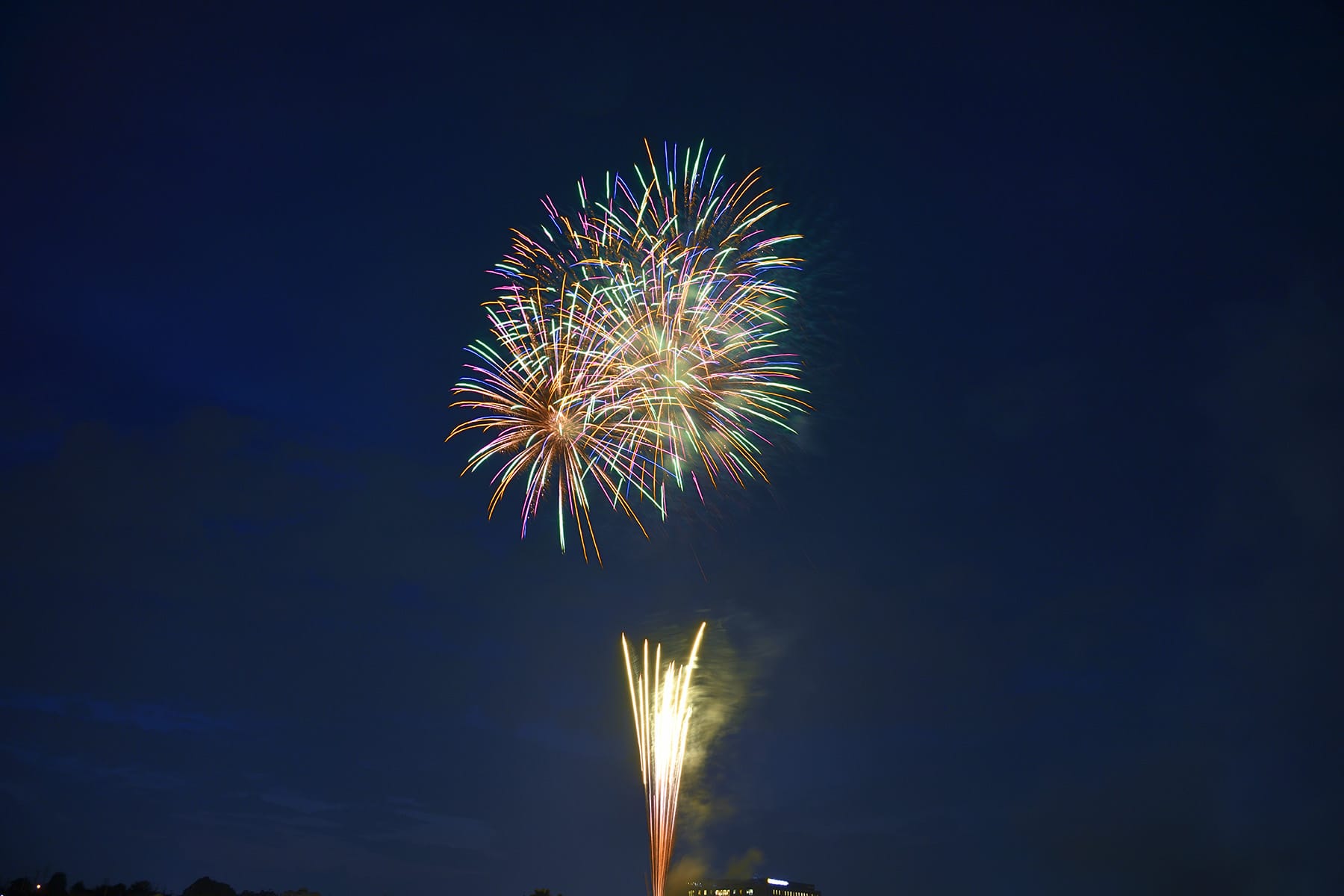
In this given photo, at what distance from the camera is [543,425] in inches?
1262

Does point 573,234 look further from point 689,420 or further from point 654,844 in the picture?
point 654,844

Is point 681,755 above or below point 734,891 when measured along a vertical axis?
below

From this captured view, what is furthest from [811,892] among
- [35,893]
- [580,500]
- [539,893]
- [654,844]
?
[580,500]

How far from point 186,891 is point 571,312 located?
6078 inches

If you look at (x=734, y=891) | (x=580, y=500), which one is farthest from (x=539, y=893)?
(x=580, y=500)

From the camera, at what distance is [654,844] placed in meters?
35.3

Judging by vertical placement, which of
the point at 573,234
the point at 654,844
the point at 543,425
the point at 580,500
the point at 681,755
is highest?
the point at 573,234

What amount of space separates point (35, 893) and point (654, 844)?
109206mm

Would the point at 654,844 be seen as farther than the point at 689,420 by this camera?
Yes

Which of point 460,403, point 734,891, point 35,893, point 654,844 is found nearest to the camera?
point 460,403

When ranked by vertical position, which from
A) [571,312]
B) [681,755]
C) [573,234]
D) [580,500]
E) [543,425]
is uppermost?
[573,234]

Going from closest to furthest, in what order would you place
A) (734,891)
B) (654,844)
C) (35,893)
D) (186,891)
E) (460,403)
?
(460,403)
(654,844)
(35,893)
(734,891)
(186,891)

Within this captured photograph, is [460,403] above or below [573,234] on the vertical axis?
below

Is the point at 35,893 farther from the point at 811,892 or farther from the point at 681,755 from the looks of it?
the point at 681,755
